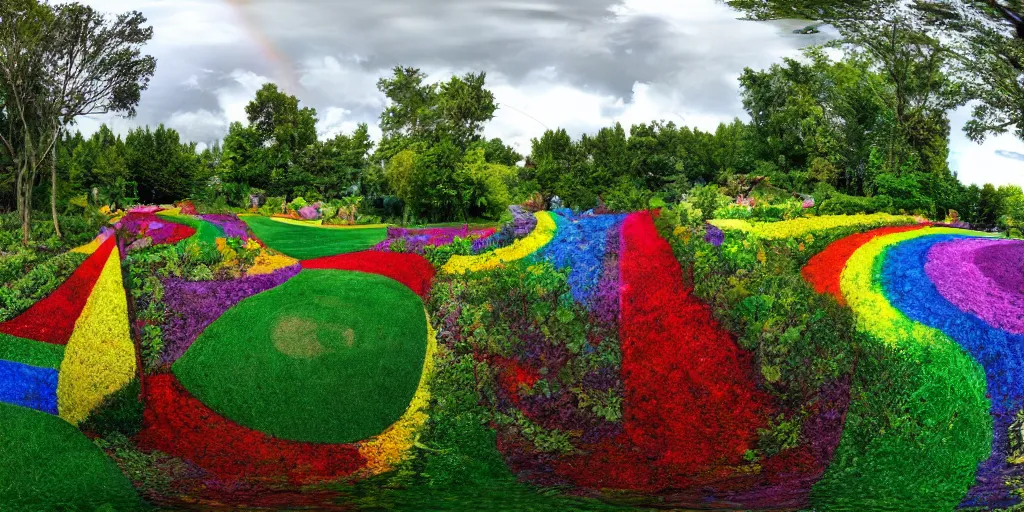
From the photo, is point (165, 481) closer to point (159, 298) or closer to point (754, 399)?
point (159, 298)

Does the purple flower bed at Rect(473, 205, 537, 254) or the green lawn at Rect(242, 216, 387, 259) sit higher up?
the purple flower bed at Rect(473, 205, 537, 254)

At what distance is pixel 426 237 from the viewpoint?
→ 43.2ft

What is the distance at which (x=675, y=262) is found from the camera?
11.3 m

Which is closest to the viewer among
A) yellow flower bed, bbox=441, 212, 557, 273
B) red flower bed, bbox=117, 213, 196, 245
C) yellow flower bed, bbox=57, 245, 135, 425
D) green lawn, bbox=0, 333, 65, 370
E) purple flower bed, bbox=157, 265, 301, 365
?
yellow flower bed, bbox=57, 245, 135, 425

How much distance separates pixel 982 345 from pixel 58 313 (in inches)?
496

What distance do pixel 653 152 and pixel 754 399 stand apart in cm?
1839

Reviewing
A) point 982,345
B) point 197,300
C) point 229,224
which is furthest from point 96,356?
point 982,345

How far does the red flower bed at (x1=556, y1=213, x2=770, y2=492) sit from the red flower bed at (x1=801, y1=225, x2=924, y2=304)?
198 centimetres

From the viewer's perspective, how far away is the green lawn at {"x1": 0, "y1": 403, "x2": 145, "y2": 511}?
24.7 ft

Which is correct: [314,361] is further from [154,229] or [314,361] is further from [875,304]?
[875,304]

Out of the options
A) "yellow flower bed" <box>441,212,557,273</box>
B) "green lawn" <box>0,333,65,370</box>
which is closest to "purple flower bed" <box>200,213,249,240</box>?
"green lawn" <box>0,333,65,370</box>

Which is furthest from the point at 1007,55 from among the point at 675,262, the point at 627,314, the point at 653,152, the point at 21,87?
the point at 21,87

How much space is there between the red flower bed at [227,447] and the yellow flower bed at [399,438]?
15 centimetres

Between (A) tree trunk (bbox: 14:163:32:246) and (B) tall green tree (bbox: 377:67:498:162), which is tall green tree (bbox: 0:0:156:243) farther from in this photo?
(B) tall green tree (bbox: 377:67:498:162)
